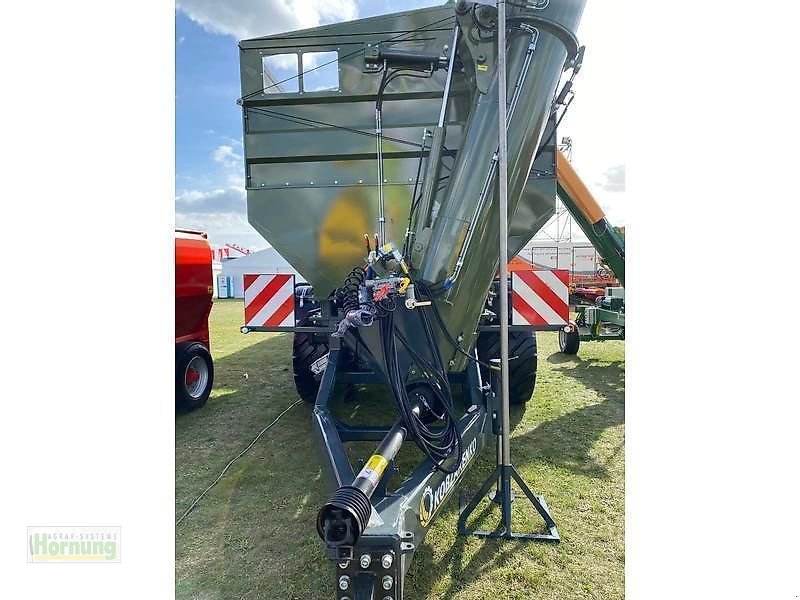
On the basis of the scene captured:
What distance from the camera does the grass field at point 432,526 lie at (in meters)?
2.06

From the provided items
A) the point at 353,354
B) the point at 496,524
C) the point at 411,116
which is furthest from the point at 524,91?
the point at 496,524

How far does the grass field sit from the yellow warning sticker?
73 centimetres

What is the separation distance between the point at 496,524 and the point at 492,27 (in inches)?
99.1

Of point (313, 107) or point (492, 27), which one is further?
point (313, 107)

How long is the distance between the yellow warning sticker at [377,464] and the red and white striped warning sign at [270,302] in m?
1.80

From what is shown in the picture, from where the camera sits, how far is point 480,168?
7.02ft

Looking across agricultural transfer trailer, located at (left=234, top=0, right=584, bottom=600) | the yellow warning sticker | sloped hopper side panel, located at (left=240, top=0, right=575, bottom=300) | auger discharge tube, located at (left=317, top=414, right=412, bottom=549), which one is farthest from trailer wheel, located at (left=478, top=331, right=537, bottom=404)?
auger discharge tube, located at (left=317, top=414, right=412, bottom=549)

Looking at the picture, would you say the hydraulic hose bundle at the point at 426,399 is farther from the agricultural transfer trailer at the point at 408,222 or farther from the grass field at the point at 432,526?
the grass field at the point at 432,526

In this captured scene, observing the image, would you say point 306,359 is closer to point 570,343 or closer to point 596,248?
point 596,248

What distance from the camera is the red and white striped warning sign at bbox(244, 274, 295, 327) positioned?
3.30 meters

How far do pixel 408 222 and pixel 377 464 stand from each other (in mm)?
1565
